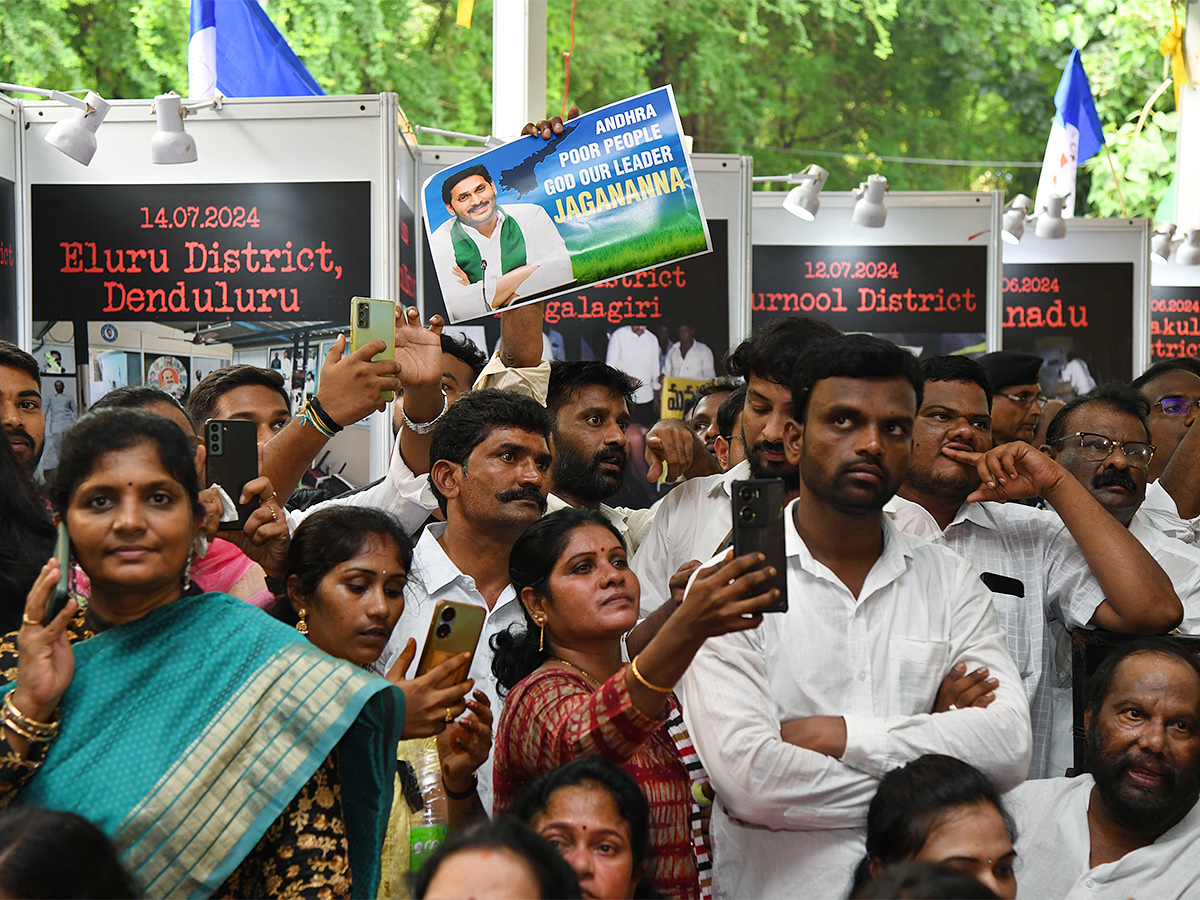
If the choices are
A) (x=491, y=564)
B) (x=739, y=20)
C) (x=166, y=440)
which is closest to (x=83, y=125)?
(x=491, y=564)

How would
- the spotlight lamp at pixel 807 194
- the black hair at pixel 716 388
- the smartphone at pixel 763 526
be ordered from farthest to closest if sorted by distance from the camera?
the spotlight lamp at pixel 807 194 < the black hair at pixel 716 388 < the smartphone at pixel 763 526

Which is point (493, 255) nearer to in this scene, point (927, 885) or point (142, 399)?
point (142, 399)

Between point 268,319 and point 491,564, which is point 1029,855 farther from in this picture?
point 268,319

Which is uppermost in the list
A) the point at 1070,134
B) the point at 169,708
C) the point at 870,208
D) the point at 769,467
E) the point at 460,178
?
the point at 1070,134

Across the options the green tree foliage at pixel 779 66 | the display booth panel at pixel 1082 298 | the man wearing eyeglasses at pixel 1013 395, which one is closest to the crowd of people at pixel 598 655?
the man wearing eyeglasses at pixel 1013 395

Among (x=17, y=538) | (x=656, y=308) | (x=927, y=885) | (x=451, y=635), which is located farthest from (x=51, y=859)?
(x=656, y=308)

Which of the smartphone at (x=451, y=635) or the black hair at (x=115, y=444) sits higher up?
the black hair at (x=115, y=444)

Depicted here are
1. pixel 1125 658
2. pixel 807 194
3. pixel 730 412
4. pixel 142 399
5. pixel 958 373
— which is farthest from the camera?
pixel 807 194

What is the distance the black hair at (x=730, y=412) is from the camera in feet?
14.2

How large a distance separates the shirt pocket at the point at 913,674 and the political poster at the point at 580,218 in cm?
147

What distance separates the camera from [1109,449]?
12.1ft

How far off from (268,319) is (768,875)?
3.21 m

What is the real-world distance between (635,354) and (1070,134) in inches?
204

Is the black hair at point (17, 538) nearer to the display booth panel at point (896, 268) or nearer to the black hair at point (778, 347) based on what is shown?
the black hair at point (778, 347)
